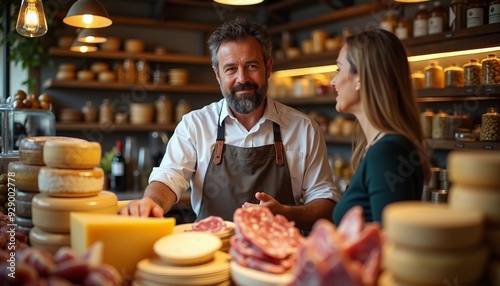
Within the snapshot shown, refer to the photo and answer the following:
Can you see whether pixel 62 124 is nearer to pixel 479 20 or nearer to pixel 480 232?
pixel 479 20

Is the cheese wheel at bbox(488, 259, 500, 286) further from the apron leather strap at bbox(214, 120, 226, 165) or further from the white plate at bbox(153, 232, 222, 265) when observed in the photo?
the apron leather strap at bbox(214, 120, 226, 165)

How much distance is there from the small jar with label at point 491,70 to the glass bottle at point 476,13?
9.0 inches

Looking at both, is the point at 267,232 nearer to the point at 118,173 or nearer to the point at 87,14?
the point at 87,14

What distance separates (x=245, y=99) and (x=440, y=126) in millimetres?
1647

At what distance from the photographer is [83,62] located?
524 cm

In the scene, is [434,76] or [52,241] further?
[434,76]

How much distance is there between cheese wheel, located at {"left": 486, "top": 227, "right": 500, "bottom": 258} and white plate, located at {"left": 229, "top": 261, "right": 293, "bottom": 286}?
423 mm

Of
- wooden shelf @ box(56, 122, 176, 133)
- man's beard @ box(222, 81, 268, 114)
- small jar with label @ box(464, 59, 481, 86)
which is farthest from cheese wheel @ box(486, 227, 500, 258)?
wooden shelf @ box(56, 122, 176, 133)

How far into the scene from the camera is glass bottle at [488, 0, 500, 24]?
3094 mm

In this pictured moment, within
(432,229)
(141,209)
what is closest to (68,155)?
(141,209)

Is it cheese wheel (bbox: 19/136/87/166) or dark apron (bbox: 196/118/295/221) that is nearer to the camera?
cheese wheel (bbox: 19/136/87/166)

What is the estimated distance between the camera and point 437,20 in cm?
354

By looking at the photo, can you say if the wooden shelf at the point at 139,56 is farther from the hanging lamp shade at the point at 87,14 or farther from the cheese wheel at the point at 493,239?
the cheese wheel at the point at 493,239

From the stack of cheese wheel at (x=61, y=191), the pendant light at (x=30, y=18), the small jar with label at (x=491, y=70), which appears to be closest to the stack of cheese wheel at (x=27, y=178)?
the stack of cheese wheel at (x=61, y=191)
